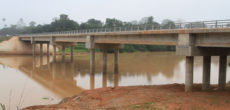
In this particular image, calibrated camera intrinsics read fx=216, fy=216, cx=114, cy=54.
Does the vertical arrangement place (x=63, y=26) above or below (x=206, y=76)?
above

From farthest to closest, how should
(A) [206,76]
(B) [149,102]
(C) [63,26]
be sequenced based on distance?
(C) [63,26] < (A) [206,76] < (B) [149,102]

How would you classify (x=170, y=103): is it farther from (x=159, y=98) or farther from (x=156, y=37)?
(x=156, y=37)

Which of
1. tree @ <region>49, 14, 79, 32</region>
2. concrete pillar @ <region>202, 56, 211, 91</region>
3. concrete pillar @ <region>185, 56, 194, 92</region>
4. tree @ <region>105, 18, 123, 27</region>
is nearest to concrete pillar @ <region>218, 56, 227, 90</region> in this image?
concrete pillar @ <region>202, 56, 211, 91</region>

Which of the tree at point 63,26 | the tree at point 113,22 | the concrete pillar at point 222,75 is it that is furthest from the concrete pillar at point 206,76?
the tree at point 63,26

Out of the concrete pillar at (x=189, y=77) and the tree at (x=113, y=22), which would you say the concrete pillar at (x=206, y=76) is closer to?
the concrete pillar at (x=189, y=77)

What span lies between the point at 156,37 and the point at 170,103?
427 inches

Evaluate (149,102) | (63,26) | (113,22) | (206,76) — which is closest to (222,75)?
(206,76)

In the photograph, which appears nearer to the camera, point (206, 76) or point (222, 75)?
point (206, 76)

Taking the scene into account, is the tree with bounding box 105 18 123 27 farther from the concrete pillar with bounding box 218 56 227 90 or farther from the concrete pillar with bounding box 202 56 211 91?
the concrete pillar with bounding box 202 56 211 91

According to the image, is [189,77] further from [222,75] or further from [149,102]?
[149,102]

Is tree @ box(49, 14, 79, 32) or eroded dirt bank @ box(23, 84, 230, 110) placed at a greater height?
tree @ box(49, 14, 79, 32)

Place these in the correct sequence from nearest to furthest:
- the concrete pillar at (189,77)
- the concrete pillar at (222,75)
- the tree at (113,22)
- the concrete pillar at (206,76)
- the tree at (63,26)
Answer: the concrete pillar at (189,77), the concrete pillar at (206,76), the concrete pillar at (222,75), the tree at (63,26), the tree at (113,22)

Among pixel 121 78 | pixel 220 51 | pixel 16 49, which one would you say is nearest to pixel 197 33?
pixel 220 51

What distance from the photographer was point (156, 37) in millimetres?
23078
